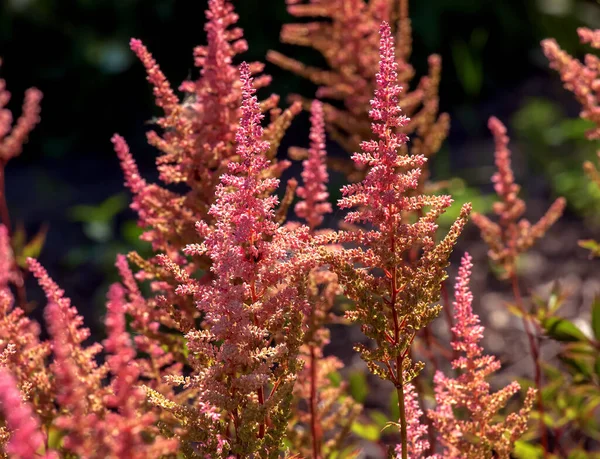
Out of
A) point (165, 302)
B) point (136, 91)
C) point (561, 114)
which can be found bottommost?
point (165, 302)

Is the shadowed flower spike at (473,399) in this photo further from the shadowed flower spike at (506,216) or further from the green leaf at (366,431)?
the green leaf at (366,431)

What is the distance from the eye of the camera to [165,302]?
173 centimetres

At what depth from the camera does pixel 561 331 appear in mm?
2562

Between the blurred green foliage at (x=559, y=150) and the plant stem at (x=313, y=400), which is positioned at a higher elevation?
the blurred green foliage at (x=559, y=150)

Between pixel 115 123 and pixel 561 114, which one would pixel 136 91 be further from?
pixel 561 114

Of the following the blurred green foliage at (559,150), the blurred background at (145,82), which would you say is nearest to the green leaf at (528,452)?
the blurred green foliage at (559,150)

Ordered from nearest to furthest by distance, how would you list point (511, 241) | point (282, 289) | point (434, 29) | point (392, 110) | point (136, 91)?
1. point (392, 110)
2. point (282, 289)
3. point (511, 241)
4. point (434, 29)
5. point (136, 91)

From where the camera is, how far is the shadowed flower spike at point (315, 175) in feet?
6.67

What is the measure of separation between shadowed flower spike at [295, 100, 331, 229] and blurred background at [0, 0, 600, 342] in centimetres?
516

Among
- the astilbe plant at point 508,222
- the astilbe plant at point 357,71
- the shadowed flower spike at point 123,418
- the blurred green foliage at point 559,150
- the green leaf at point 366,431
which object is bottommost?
the shadowed flower spike at point 123,418

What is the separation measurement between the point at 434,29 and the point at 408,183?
23.9 feet

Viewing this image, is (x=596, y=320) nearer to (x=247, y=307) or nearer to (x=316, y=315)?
(x=316, y=315)

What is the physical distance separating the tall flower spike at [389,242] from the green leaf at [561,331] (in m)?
1.04

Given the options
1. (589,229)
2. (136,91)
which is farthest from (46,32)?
(589,229)
